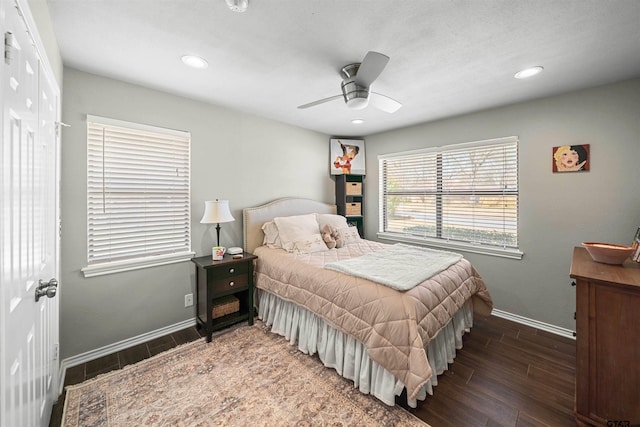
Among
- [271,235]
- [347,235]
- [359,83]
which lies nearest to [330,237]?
[347,235]

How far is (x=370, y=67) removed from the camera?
5.78 ft

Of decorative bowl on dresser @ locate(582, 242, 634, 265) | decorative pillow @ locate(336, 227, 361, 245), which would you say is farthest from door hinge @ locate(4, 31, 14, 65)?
decorative bowl on dresser @ locate(582, 242, 634, 265)

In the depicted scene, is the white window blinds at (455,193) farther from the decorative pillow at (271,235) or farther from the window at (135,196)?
the window at (135,196)

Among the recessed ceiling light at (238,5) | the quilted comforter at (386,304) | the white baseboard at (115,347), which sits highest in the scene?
the recessed ceiling light at (238,5)

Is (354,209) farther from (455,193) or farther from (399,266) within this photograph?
(399,266)

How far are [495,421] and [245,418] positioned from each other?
1.60 m

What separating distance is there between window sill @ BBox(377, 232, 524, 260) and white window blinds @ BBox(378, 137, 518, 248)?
2.9 inches

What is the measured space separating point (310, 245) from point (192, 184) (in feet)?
4.86

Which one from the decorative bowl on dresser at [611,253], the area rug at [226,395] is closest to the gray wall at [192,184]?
the area rug at [226,395]

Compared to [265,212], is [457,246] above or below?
below

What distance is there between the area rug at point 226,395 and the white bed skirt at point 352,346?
83 millimetres

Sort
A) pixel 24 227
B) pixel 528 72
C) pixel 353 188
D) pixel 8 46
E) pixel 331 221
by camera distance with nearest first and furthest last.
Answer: pixel 8 46, pixel 24 227, pixel 528 72, pixel 331 221, pixel 353 188

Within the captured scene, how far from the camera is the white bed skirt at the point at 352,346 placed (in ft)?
5.89

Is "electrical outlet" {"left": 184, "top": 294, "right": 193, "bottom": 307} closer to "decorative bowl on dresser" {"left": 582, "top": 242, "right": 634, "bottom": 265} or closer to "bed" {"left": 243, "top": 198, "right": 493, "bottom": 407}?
"bed" {"left": 243, "top": 198, "right": 493, "bottom": 407}
